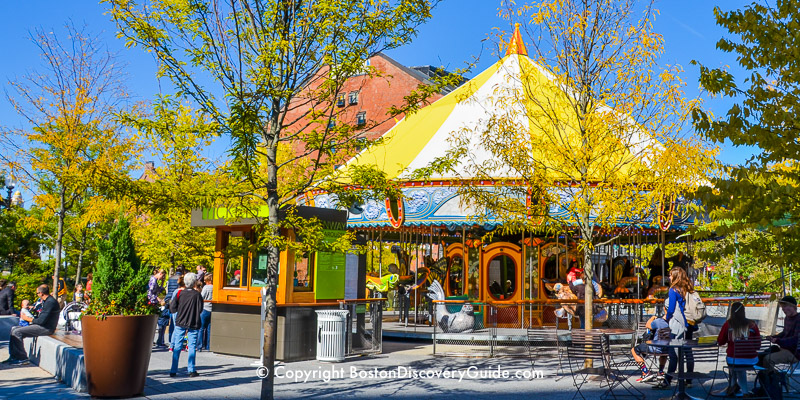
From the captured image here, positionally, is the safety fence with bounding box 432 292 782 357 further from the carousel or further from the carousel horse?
the carousel

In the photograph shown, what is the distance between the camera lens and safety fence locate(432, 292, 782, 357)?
14.0m

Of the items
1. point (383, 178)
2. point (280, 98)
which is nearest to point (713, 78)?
point (383, 178)

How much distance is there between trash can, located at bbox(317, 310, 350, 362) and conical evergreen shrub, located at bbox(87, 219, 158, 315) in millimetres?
3841

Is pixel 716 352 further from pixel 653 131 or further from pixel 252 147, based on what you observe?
pixel 252 147

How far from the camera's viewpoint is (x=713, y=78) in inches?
341

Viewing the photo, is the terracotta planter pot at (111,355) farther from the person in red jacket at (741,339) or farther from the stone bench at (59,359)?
the person in red jacket at (741,339)

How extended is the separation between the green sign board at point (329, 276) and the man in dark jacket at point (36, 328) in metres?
4.74

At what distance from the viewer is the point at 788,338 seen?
30.0ft

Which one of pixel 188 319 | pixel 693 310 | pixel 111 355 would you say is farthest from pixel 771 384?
pixel 111 355

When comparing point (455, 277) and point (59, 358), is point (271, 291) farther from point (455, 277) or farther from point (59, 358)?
point (455, 277)

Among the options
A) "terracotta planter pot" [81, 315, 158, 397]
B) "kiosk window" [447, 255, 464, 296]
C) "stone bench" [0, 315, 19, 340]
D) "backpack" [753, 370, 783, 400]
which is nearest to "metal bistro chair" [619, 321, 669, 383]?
"backpack" [753, 370, 783, 400]

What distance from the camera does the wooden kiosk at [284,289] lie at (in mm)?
12680

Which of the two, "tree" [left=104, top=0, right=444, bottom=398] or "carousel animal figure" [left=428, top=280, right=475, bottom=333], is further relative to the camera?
"carousel animal figure" [left=428, top=280, right=475, bottom=333]

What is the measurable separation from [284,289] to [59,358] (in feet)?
12.5
